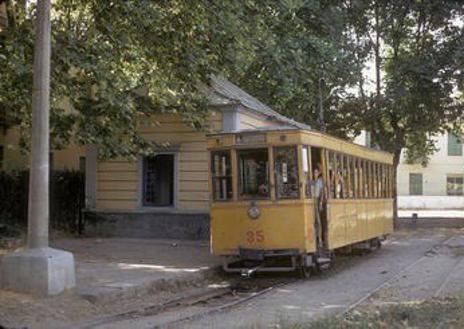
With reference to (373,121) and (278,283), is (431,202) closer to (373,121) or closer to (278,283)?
(373,121)

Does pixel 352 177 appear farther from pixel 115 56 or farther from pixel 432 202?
pixel 432 202

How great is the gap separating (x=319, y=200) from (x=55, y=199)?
11003 mm

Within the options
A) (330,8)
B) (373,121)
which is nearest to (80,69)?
(330,8)

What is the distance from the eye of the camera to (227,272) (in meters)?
15.8

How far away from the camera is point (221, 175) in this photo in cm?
1532

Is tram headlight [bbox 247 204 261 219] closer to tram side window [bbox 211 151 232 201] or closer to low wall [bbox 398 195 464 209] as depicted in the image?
tram side window [bbox 211 151 232 201]

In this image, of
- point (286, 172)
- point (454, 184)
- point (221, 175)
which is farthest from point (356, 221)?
point (454, 184)

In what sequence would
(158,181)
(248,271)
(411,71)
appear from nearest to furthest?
(248,271)
(158,181)
(411,71)

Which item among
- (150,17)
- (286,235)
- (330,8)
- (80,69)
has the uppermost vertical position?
(330,8)

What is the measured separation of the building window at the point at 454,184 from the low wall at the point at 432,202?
14.7 ft

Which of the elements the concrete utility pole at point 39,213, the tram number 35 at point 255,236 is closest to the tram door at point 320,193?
the tram number 35 at point 255,236

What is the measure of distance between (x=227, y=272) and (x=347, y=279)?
2454 mm

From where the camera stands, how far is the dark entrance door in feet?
70.1

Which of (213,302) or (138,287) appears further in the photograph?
(138,287)
